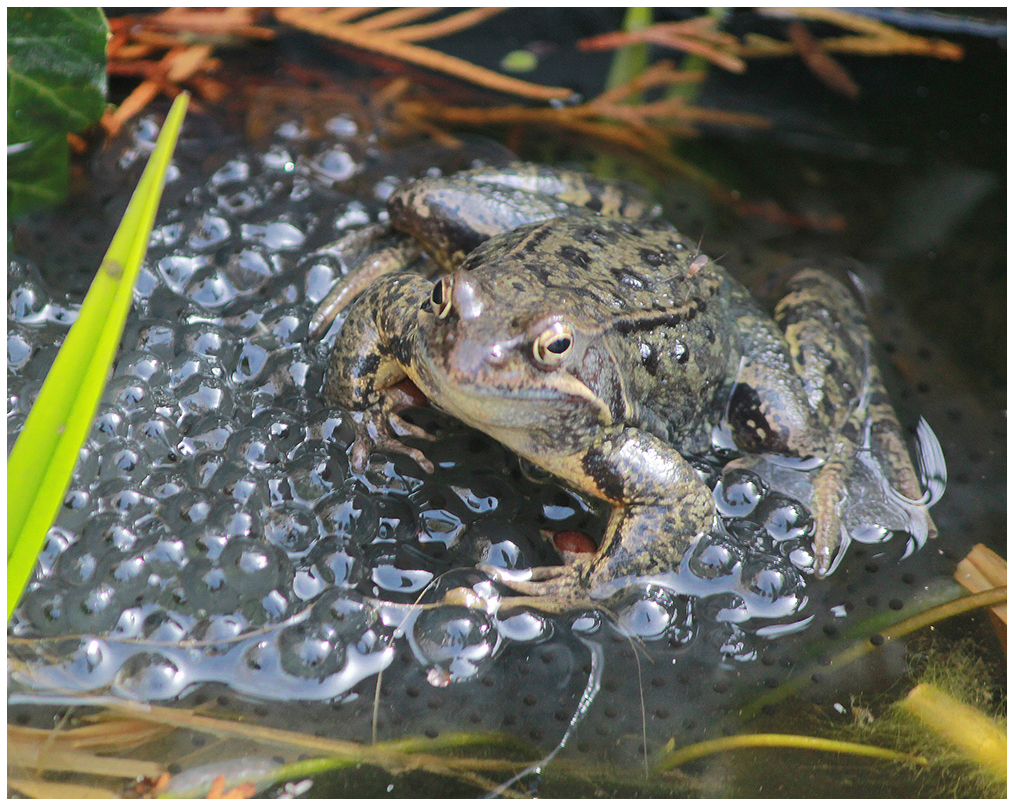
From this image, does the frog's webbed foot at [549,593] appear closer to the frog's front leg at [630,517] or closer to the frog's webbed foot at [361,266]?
the frog's front leg at [630,517]

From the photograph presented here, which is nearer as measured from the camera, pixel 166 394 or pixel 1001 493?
pixel 166 394

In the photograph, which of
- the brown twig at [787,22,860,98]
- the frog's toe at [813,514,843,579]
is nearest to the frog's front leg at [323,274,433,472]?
the frog's toe at [813,514,843,579]

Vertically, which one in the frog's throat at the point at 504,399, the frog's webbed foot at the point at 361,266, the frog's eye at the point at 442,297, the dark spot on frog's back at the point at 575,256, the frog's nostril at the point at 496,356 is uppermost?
the frog's eye at the point at 442,297

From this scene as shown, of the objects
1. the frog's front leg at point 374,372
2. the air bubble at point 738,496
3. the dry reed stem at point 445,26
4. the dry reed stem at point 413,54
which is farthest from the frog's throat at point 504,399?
the dry reed stem at point 445,26

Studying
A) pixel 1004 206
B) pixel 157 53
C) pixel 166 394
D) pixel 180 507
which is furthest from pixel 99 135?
pixel 1004 206

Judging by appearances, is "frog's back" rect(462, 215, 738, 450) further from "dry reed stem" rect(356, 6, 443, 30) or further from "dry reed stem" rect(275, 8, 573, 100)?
"dry reed stem" rect(356, 6, 443, 30)

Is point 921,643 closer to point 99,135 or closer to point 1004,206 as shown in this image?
point 1004,206
